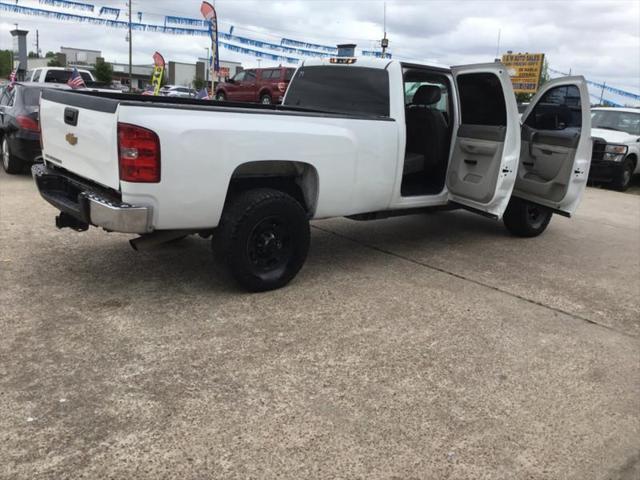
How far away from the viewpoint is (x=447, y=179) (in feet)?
19.1

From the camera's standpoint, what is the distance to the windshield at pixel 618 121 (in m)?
12.8

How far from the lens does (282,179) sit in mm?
4613

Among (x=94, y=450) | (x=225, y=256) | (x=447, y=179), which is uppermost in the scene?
(x=447, y=179)

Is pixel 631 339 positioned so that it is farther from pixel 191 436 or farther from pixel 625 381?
pixel 191 436

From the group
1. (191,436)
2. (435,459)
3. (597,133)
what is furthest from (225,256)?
(597,133)

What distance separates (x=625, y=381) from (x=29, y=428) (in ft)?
10.8

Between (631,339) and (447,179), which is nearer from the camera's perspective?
(631,339)

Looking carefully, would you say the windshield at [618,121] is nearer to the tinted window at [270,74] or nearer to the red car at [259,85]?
the red car at [259,85]

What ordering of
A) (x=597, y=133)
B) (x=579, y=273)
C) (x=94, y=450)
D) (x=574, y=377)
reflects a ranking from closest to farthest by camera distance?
(x=94, y=450)
(x=574, y=377)
(x=579, y=273)
(x=597, y=133)

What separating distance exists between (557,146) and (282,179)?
329 centimetres

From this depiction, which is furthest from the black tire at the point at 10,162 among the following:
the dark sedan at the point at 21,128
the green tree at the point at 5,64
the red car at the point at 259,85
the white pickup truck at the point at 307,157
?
the green tree at the point at 5,64

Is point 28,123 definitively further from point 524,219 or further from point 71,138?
point 524,219

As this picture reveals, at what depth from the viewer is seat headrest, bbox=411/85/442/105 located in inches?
220

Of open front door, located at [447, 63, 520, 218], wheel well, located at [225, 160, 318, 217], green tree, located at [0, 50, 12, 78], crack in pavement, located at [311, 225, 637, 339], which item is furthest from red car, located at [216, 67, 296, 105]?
green tree, located at [0, 50, 12, 78]
